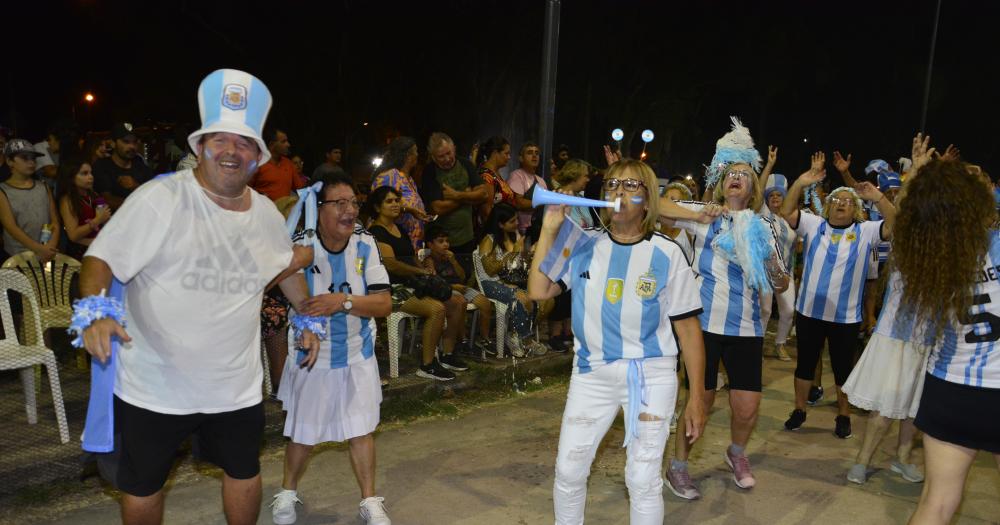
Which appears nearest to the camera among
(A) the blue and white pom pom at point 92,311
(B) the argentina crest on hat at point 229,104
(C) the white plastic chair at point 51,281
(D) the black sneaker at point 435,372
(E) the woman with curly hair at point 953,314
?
(A) the blue and white pom pom at point 92,311

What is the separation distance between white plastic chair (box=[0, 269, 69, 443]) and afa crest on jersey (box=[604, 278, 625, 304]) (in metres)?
3.72

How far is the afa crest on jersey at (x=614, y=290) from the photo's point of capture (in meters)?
3.50

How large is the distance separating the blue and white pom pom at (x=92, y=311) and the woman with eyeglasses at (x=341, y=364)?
134 cm

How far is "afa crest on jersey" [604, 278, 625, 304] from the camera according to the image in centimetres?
350

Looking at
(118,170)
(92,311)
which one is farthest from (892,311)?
(118,170)

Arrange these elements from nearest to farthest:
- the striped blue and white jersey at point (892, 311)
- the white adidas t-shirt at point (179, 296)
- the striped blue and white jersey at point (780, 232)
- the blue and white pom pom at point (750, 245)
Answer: the white adidas t-shirt at point (179, 296)
the striped blue and white jersey at point (892, 311)
the blue and white pom pom at point (750, 245)
the striped blue and white jersey at point (780, 232)

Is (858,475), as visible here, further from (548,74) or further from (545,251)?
(548,74)

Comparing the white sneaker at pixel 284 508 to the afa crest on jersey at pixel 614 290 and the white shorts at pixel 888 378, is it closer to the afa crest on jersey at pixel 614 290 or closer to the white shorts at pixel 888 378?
the afa crest on jersey at pixel 614 290

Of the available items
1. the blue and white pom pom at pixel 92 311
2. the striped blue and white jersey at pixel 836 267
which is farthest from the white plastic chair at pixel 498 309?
the blue and white pom pom at pixel 92 311

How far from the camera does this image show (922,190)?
3492 millimetres

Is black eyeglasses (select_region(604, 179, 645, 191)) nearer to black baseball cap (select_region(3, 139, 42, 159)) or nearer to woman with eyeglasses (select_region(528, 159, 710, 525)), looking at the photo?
woman with eyeglasses (select_region(528, 159, 710, 525))

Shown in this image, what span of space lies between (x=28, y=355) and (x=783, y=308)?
21.9 feet

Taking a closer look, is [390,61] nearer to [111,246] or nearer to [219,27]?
[219,27]

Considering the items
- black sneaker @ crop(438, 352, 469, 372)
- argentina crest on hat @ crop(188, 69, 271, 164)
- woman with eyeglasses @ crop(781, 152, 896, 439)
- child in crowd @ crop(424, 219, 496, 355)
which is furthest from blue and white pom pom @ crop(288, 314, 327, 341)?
woman with eyeglasses @ crop(781, 152, 896, 439)
